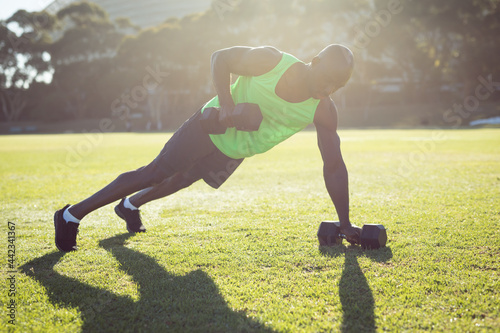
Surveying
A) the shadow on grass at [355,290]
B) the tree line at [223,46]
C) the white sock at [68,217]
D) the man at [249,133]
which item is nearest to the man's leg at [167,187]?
the man at [249,133]

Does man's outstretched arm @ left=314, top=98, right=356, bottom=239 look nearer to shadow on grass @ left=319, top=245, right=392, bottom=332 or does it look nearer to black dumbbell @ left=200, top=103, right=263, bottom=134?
shadow on grass @ left=319, top=245, right=392, bottom=332

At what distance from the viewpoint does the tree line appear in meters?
45.1

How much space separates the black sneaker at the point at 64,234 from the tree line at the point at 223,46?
48.3 meters

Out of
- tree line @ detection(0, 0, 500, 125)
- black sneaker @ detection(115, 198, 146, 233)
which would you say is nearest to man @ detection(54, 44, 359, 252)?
black sneaker @ detection(115, 198, 146, 233)

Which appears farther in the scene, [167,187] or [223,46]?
[223,46]

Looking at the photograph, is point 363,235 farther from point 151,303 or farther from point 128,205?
point 128,205

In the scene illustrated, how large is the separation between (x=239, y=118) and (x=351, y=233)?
1439mm

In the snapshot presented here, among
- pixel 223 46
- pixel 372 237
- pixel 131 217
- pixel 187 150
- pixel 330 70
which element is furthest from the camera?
pixel 223 46

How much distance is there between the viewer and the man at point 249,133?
11.1 feet

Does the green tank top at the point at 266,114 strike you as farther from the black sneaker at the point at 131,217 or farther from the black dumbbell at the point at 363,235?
the black sneaker at the point at 131,217

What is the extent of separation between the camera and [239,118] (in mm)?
3195

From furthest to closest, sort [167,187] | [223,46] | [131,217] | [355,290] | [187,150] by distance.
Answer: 1. [223,46]
2. [131,217]
3. [167,187]
4. [187,150]
5. [355,290]

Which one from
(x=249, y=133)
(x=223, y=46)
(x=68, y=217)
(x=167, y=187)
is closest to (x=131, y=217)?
(x=167, y=187)

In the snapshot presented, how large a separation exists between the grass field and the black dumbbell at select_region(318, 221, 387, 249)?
0.10 meters
